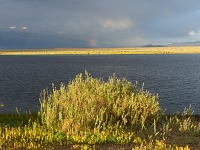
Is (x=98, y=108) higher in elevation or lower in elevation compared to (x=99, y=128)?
higher

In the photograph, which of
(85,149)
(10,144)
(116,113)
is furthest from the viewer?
(116,113)

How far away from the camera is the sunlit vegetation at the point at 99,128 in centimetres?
978

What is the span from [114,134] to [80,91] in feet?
12.8

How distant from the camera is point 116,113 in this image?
13430mm

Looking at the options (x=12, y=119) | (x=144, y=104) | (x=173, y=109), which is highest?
(x=144, y=104)

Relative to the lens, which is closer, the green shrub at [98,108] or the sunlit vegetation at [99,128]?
the sunlit vegetation at [99,128]

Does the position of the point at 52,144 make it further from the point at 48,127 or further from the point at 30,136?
the point at 48,127

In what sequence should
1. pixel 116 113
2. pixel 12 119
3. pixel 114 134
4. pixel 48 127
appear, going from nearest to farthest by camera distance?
pixel 114 134, pixel 48 127, pixel 116 113, pixel 12 119

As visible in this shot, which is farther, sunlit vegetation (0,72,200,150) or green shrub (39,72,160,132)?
green shrub (39,72,160,132)

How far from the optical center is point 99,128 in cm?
1148

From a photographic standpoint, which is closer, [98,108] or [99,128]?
[99,128]

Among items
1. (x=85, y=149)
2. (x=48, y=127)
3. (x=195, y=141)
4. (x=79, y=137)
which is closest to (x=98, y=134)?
(x=79, y=137)

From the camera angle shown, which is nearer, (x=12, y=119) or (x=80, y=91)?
(x=80, y=91)

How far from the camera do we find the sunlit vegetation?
978cm
